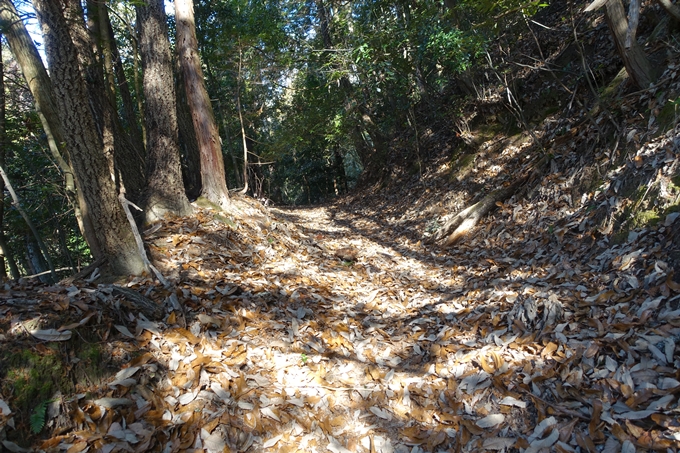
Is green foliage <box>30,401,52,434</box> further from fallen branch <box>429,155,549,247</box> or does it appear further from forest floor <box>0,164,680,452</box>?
fallen branch <box>429,155,549,247</box>

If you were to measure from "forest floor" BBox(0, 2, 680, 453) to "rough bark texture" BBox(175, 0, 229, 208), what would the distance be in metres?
0.62

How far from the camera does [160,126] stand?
231 inches

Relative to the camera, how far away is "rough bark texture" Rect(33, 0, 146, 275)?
3492mm

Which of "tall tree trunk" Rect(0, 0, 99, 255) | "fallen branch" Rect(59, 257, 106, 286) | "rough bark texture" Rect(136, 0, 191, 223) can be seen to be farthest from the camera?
"rough bark texture" Rect(136, 0, 191, 223)

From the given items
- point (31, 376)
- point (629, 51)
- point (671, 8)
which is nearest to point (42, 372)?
point (31, 376)

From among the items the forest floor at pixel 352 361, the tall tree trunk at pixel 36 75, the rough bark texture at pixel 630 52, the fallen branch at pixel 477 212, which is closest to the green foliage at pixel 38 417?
the forest floor at pixel 352 361

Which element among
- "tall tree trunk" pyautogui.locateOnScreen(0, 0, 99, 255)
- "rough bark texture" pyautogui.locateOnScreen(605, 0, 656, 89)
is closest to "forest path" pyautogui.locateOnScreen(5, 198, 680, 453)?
"tall tree trunk" pyautogui.locateOnScreen(0, 0, 99, 255)

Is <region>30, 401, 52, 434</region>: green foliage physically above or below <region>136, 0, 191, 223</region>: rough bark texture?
below

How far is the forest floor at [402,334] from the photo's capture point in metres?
2.44

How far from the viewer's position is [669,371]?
97.4 inches

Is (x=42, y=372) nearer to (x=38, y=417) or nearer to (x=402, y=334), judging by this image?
(x=38, y=417)

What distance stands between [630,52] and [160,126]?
23.2ft

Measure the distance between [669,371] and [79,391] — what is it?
396 cm

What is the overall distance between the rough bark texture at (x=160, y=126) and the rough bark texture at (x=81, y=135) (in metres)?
1.74
